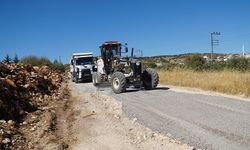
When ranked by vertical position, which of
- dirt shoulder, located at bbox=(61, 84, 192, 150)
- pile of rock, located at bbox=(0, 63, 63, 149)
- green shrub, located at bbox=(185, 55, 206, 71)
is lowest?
dirt shoulder, located at bbox=(61, 84, 192, 150)

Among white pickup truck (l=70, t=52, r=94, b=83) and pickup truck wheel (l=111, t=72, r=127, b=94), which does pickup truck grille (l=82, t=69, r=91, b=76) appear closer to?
white pickup truck (l=70, t=52, r=94, b=83)

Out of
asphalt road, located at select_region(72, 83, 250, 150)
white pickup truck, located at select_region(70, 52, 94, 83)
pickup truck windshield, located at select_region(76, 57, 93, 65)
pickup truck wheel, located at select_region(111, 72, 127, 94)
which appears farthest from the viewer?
pickup truck windshield, located at select_region(76, 57, 93, 65)

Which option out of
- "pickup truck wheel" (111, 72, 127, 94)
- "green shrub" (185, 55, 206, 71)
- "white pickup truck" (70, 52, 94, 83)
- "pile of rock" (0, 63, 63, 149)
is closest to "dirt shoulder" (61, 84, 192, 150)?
"pile of rock" (0, 63, 63, 149)

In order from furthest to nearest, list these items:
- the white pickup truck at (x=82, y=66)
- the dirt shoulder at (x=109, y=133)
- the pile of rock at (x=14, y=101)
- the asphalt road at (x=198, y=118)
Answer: the white pickup truck at (x=82, y=66) < the pile of rock at (x=14, y=101) < the dirt shoulder at (x=109, y=133) < the asphalt road at (x=198, y=118)

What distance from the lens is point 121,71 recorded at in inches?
853

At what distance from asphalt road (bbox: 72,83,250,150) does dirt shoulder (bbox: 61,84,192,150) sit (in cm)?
33

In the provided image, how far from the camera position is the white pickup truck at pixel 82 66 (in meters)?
34.4

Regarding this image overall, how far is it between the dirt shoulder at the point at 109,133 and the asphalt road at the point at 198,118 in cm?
33

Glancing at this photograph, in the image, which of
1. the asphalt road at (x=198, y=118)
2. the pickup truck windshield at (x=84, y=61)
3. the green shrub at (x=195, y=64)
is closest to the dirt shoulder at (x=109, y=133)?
the asphalt road at (x=198, y=118)

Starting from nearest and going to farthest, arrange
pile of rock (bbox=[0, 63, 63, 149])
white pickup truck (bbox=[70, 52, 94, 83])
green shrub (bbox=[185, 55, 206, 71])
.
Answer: pile of rock (bbox=[0, 63, 63, 149]), white pickup truck (bbox=[70, 52, 94, 83]), green shrub (bbox=[185, 55, 206, 71])

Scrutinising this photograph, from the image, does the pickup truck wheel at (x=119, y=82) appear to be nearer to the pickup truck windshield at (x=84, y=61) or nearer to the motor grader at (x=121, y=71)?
the motor grader at (x=121, y=71)

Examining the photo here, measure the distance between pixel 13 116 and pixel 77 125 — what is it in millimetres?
2512

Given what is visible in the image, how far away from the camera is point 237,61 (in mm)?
37438

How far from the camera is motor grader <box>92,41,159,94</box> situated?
20.3 meters
